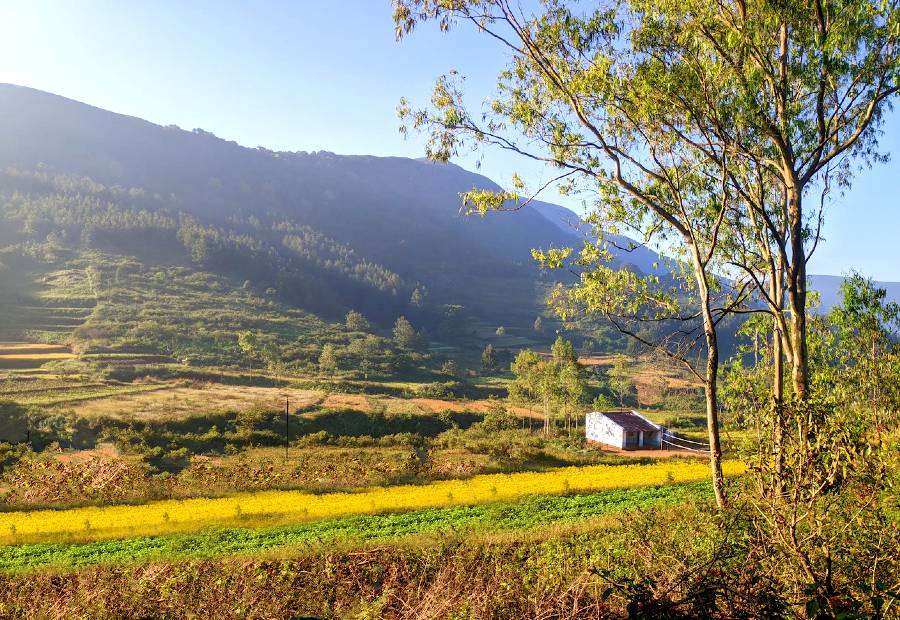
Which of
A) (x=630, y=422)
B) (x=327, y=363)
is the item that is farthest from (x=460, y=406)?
(x=327, y=363)

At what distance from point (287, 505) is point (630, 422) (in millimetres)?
44171

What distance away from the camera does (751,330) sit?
2075 cm

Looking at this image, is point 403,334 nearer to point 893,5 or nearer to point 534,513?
point 534,513

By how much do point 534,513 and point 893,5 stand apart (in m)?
19.0

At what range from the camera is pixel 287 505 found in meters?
25.5

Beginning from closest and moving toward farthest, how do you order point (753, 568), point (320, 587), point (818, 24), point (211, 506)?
point (753, 568)
point (320, 587)
point (818, 24)
point (211, 506)

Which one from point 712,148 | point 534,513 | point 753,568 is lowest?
point 534,513

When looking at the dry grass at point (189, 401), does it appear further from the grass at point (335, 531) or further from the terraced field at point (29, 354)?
the grass at point (335, 531)

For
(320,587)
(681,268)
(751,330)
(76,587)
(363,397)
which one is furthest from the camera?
(363,397)

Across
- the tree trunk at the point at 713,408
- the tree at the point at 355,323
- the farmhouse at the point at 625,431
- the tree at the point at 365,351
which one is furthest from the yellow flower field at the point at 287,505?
the tree at the point at 355,323

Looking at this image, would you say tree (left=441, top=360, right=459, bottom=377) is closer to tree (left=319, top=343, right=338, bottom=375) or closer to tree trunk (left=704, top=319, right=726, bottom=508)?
tree (left=319, top=343, right=338, bottom=375)

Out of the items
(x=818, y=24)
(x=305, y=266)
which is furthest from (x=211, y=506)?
(x=305, y=266)

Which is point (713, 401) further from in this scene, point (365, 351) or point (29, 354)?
point (365, 351)

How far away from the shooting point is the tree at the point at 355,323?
147 meters
